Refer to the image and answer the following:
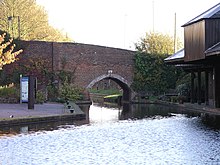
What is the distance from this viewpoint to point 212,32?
77.8ft

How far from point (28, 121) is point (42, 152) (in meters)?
7.03

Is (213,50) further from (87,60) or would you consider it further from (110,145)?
(87,60)

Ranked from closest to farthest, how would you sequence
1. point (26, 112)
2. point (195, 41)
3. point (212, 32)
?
point (26, 112)
point (212, 32)
point (195, 41)

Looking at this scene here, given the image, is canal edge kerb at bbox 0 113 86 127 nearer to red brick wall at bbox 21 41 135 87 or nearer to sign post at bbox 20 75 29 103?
sign post at bbox 20 75 29 103

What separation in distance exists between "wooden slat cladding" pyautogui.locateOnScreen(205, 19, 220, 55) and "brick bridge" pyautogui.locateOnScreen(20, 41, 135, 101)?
1457cm

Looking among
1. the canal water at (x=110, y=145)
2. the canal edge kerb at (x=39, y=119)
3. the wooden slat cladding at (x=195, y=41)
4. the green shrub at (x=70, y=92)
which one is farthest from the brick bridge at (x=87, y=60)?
the canal water at (x=110, y=145)

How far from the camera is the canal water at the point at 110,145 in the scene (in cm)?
960

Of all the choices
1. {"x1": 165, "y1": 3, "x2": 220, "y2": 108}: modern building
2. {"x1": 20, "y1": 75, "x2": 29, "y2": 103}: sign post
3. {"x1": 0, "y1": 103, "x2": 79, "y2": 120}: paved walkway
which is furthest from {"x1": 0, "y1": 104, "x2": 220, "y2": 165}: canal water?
{"x1": 20, "y1": 75, "x2": 29, "y2": 103}: sign post

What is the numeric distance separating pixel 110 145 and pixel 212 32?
44.8 feet

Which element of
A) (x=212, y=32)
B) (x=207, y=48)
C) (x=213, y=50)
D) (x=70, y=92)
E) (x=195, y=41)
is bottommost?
(x=70, y=92)

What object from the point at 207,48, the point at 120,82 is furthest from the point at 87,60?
the point at 207,48

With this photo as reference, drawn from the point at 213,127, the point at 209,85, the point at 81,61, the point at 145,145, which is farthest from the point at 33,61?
the point at 145,145

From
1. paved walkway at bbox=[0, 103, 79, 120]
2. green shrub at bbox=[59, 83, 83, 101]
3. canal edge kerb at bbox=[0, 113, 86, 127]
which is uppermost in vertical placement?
green shrub at bbox=[59, 83, 83, 101]

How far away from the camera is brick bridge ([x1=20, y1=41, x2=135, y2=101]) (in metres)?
35.6
